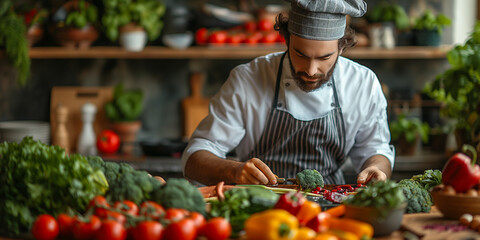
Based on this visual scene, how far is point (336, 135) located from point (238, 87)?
1.75 feet

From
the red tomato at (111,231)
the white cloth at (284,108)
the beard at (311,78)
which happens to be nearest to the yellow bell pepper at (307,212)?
the red tomato at (111,231)

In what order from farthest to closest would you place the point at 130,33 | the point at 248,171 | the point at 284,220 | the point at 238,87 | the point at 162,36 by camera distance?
1. the point at 162,36
2. the point at 130,33
3. the point at 238,87
4. the point at 248,171
5. the point at 284,220

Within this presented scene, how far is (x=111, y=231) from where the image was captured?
51.9 inches

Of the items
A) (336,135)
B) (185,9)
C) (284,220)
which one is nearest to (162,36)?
(185,9)

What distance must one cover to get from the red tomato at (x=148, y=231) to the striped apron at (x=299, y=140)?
1.36 meters

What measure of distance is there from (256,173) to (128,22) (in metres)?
2.39

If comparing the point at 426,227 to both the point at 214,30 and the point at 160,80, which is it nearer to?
the point at 214,30

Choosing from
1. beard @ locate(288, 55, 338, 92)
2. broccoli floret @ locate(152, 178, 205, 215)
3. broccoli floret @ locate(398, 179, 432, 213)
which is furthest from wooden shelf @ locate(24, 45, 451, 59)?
broccoli floret @ locate(152, 178, 205, 215)

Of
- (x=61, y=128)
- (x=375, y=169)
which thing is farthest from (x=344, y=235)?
(x=61, y=128)

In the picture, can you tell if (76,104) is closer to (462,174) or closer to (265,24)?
(265,24)

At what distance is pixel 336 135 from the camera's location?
2.66 m

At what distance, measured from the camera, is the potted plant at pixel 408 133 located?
405cm

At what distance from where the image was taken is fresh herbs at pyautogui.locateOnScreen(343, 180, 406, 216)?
145cm

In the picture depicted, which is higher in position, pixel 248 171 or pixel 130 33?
pixel 130 33
